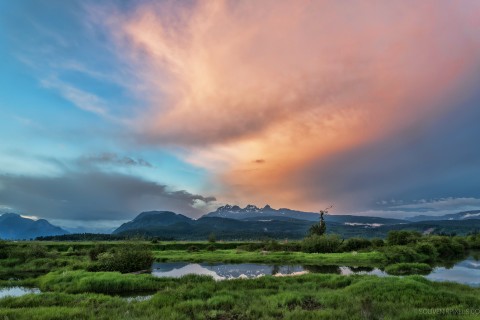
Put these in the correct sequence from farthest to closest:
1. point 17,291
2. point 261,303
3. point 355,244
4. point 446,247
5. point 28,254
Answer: point 355,244 → point 446,247 → point 28,254 → point 17,291 → point 261,303

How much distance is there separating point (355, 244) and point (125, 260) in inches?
2404

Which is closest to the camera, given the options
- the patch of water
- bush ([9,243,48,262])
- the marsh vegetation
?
the marsh vegetation

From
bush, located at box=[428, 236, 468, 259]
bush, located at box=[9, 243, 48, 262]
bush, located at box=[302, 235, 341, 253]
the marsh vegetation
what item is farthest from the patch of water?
bush, located at box=[428, 236, 468, 259]

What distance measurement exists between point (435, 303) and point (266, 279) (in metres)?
17.1

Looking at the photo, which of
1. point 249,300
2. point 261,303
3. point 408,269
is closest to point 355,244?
point 408,269

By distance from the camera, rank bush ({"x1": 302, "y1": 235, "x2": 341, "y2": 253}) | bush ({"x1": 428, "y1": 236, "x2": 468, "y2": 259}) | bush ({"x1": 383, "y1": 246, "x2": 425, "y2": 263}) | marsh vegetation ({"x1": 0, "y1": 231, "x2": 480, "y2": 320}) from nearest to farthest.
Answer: marsh vegetation ({"x1": 0, "y1": 231, "x2": 480, "y2": 320}), bush ({"x1": 383, "y1": 246, "x2": 425, "y2": 263}), bush ({"x1": 428, "y1": 236, "x2": 468, "y2": 259}), bush ({"x1": 302, "y1": 235, "x2": 341, "y2": 253})

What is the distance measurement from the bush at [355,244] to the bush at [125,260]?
53189 millimetres

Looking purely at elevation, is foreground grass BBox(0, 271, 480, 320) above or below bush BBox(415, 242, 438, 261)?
above

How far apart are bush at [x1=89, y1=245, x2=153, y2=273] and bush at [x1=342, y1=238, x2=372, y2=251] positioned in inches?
2094

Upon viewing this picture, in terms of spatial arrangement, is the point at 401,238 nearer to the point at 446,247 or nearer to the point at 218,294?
the point at 446,247

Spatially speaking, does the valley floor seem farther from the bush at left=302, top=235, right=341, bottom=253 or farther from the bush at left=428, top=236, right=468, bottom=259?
the bush at left=428, top=236, right=468, bottom=259

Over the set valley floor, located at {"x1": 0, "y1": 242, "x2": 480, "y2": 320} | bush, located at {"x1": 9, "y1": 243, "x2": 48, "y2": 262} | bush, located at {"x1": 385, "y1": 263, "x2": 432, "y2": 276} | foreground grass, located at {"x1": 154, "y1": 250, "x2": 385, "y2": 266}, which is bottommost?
bush, located at {"x1": 385, "y1": 263, "x2": 432, "y2": 276}

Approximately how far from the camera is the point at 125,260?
52156 millimetres

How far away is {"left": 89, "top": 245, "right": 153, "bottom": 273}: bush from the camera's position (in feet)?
166
